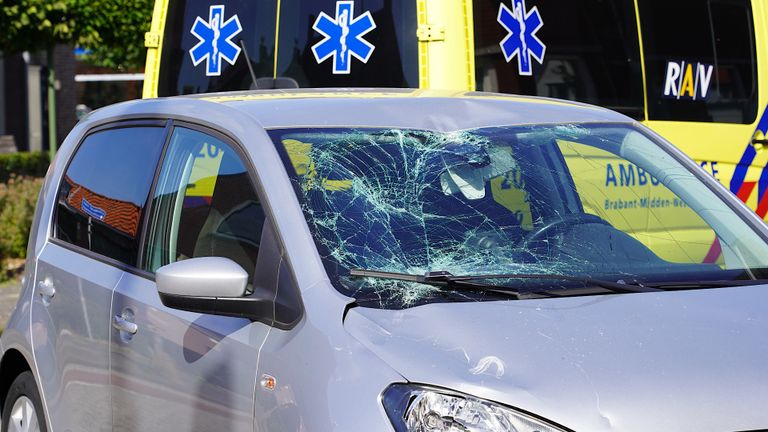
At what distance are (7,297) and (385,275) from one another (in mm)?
7953

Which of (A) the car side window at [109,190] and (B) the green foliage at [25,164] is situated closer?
(A) the car side window at [109,190]

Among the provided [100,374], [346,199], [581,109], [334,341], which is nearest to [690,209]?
[581,109]

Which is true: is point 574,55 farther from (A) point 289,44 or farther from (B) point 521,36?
(A) point 289,44

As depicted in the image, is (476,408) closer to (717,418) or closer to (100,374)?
(717,418)

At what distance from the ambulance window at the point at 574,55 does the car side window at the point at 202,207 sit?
2.84 meters

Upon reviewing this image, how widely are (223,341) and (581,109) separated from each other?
165cm

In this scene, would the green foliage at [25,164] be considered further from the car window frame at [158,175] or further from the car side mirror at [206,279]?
the car side mirror at [206,279]

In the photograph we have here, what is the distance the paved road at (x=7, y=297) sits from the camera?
383 inches

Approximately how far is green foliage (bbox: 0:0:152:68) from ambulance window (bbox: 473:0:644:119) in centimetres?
990

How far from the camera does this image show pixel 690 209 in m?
4.17

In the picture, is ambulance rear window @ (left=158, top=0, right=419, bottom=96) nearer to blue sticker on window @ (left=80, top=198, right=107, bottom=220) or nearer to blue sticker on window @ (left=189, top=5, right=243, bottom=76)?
blue sticker on window @ (left=189, top=5, right=243, bottom=76)

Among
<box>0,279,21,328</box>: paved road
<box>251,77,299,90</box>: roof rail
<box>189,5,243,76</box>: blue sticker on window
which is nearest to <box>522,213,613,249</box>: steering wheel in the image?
<box>251,77,299,90</box>: roof rail

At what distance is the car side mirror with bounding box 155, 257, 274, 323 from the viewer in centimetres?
330

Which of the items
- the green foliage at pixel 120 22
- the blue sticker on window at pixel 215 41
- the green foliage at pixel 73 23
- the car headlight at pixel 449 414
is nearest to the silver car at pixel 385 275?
the car headlight at pixel 449 414
